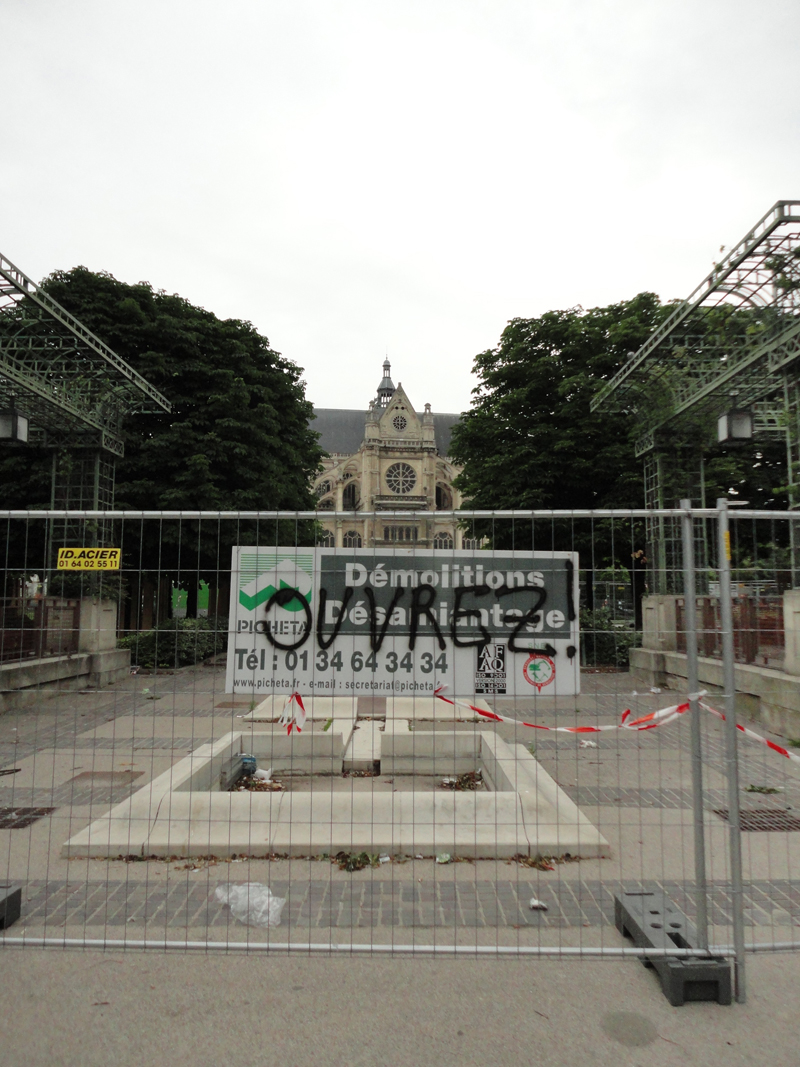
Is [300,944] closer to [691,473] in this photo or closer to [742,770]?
[742,770]

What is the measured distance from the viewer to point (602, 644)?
16.8 ft

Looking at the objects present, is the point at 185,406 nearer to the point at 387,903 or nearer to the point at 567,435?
the point at 567,435

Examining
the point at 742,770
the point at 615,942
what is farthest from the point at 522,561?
the point at 742,770

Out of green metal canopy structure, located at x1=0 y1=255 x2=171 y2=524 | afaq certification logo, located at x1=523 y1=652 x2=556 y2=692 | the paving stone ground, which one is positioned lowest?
the paving stone ground

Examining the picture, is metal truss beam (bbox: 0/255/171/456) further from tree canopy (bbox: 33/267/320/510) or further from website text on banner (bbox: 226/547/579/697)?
website text on banner (bbox: 226/547/579/697)

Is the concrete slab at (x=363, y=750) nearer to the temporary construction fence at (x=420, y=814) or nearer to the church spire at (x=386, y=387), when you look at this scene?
the temporary construction fence at (x=420, y=814)

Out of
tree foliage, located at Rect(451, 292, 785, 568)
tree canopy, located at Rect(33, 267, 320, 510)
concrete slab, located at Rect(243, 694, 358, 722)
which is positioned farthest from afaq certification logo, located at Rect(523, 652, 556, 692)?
tree canopy, located at Rect(33, 267, 320, 510)

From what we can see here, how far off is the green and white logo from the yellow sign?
77 centimetres

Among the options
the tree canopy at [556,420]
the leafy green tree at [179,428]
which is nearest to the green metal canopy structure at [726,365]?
the tree canopy at [556,420]

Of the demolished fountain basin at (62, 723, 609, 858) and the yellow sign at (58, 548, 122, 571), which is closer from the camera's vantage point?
the yellow sign at (58, 548, 122, 571)

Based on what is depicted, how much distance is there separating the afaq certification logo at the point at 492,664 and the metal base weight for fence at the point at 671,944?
1.44 meters

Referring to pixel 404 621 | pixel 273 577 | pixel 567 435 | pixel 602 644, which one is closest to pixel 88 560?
pixel 273 577

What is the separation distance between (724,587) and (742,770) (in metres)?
5.52

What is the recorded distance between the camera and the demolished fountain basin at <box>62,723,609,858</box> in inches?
206
